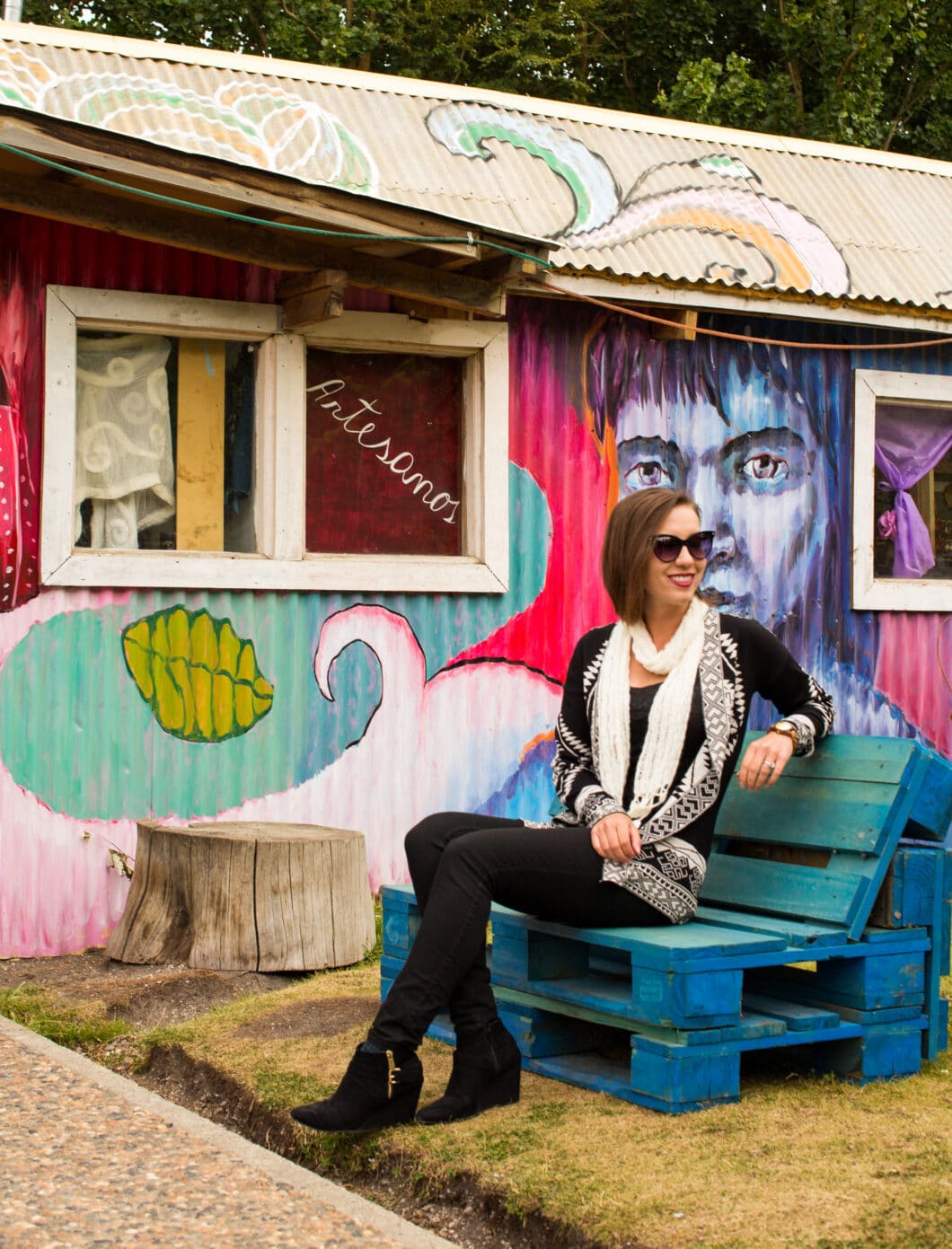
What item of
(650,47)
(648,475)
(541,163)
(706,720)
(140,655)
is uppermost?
(650,47)

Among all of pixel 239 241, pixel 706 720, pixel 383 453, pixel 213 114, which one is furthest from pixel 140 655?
pixel 706 720

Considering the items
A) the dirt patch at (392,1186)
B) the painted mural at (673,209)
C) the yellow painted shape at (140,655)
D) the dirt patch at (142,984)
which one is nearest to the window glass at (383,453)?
the yellow painted shape at (140,655)

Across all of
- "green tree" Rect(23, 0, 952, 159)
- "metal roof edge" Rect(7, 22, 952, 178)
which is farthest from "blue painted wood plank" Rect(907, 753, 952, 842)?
"green tree" Rect(23, 0, 952, 159)

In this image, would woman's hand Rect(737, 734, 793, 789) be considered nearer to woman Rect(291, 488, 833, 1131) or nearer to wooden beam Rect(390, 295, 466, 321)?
woman Rect(291, 488, 833, 1131)

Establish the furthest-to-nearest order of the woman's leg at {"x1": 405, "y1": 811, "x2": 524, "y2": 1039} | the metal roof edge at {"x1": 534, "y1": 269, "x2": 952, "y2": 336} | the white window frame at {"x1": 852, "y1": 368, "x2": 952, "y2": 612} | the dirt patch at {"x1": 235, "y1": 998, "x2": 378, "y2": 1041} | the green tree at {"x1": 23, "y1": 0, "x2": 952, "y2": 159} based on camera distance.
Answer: the green tree at {"x1": 23, "y1": 0, "x2": 952, "y2": 159} → the white window frame at {"x1": 852, "y1": 368, "x2": 952, "y2": 612} → the metal roof edge at {"x1": 534, "y1": 269, "x2": 952, "y2": 336} → the dirt patch at {"x1": 235, "y1": 998, "x2": 378, "y2": 1041} → the woman's leg at {"x1": 405, "y1": 811, "x2": 524, "y2": 1039}

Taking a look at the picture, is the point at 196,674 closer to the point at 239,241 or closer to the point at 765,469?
the point at 239,241

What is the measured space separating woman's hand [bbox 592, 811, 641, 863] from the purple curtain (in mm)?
5300

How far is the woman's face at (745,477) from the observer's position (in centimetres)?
866

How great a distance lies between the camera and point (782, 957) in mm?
4543

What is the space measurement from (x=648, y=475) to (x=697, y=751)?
13.3 feet

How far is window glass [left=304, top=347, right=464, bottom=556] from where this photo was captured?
786 cm

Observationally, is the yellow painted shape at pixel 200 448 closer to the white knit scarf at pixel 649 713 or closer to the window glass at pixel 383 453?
the window glass at pixel 383 453

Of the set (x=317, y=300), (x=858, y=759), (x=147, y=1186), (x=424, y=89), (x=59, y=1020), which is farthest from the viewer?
(x=424, y=89)

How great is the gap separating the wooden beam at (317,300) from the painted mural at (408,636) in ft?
0.72
